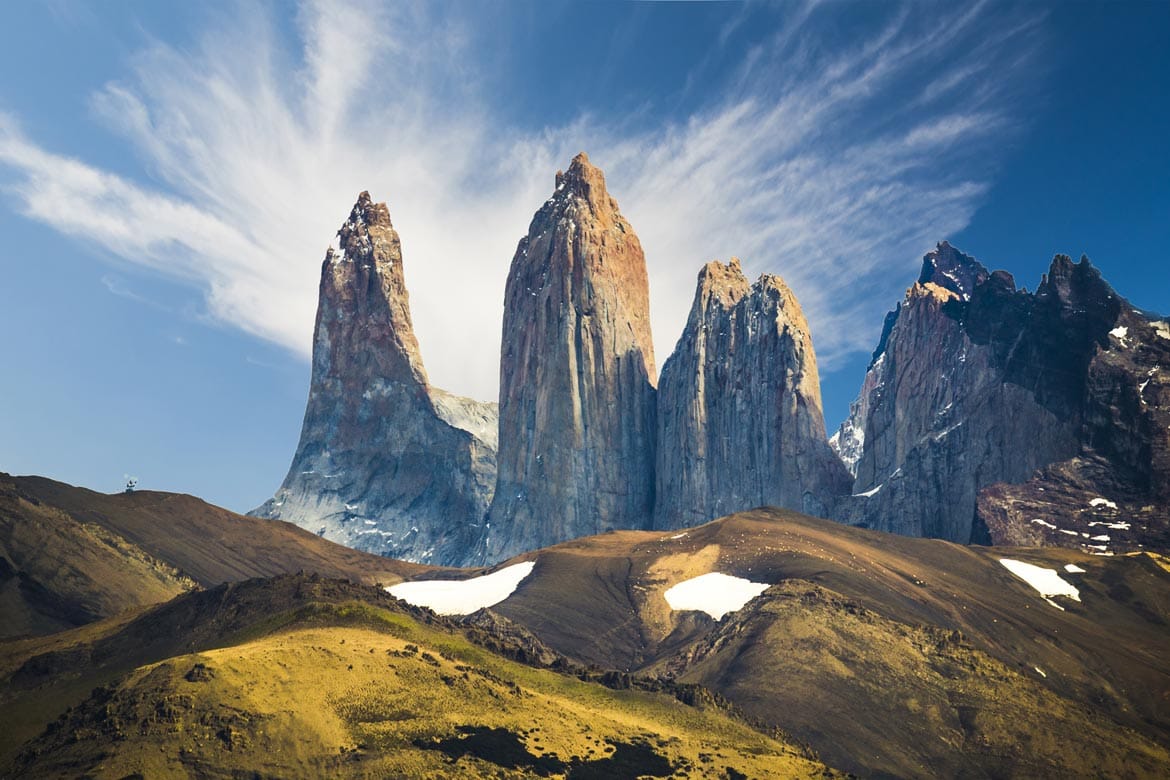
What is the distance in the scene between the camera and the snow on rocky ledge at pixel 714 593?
14138 centimetres

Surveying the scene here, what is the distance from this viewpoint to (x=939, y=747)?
101375 millimetres

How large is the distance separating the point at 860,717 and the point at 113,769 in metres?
68.4

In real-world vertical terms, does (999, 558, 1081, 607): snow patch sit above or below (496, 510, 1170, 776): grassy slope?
above

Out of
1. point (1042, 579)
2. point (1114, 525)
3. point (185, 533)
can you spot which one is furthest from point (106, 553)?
point (1114, 525)

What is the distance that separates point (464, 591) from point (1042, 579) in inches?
3424

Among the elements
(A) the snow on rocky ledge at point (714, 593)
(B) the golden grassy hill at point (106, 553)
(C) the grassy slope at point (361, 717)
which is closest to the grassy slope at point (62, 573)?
(B) the golden grassy hill at point (106, 553)

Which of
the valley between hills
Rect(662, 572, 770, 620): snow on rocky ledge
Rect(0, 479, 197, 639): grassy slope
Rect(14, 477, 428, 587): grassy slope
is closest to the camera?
the valley between hills

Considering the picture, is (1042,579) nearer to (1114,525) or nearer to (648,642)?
(1114,525)

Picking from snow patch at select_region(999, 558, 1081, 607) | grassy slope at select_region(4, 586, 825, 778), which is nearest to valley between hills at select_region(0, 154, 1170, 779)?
grassy slope at select_region(4, 586, 825, 778)

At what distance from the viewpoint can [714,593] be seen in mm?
148000

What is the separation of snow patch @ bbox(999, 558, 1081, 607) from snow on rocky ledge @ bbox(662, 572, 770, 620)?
143ft

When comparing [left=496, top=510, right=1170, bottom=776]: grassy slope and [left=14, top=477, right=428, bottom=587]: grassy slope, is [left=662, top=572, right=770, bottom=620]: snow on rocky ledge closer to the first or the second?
[left=496, top=510, right=1170, bottom=776]: grassy slope

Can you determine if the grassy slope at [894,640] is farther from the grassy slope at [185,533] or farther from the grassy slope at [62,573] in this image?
the grassy slope at [62,573]

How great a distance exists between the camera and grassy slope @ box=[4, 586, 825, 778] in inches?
2576
